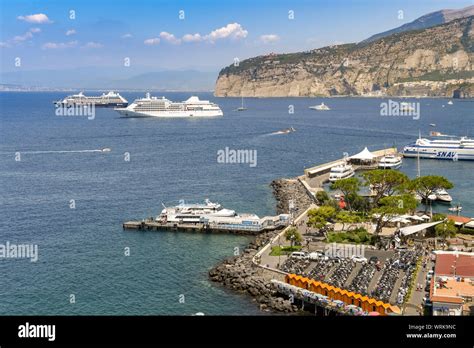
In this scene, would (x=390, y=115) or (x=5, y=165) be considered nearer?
(x=5, y=165)

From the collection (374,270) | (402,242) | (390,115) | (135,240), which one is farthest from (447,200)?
(390,115)

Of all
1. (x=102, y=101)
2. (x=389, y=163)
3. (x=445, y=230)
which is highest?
(x=102, y=101)

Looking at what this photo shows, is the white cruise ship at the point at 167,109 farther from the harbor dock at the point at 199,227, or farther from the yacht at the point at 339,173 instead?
the harbor dock at the point at 199,227

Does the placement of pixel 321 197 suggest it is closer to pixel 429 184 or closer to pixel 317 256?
pixel 429 184

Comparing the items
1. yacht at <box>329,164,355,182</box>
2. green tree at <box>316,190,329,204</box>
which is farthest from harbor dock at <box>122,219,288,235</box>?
yacht at <box>329,164,355,182</box>

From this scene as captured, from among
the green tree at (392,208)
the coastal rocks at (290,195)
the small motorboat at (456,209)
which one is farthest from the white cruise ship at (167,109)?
the green tree at (392,208)

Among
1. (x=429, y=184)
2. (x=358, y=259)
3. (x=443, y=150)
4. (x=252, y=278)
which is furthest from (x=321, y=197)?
(x=443, y=150)
